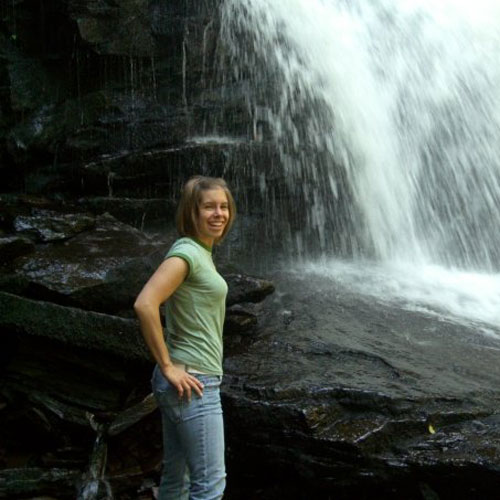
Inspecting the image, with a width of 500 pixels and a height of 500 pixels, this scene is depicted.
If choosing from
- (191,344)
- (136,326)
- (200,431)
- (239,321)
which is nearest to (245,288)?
(239,321)

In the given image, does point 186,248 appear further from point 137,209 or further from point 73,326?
point 137,209

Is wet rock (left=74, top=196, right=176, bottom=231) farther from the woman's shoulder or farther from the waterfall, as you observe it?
A: the woman's shoulder

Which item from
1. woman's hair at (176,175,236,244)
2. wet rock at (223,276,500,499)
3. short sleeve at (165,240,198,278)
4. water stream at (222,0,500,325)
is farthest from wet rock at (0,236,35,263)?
water stream at (222,0,500,325)

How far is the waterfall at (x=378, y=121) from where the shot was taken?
9.01 meters

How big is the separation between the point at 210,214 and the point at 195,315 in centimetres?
55

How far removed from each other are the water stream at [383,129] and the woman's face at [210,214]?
4.62 m

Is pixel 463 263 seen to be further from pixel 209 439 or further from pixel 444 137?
pixel 209 439

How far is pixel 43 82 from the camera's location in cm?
877

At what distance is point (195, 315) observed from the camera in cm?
312

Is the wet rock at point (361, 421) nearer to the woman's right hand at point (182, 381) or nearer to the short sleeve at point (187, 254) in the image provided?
the woman's right hand at point (182, 381)

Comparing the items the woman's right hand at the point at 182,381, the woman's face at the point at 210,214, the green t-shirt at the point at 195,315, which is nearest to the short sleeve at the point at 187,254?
the green t-shirt at the point at 195,315

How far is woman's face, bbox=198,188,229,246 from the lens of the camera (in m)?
3.26

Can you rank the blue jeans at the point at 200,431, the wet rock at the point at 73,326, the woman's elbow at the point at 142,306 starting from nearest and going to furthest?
the woman's elbow at the point at 142,306 → the blue jeans at the point at 200,431 → the wet rock at the point at 73,326

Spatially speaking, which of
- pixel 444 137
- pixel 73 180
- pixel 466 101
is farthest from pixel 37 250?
pixel 466 101
